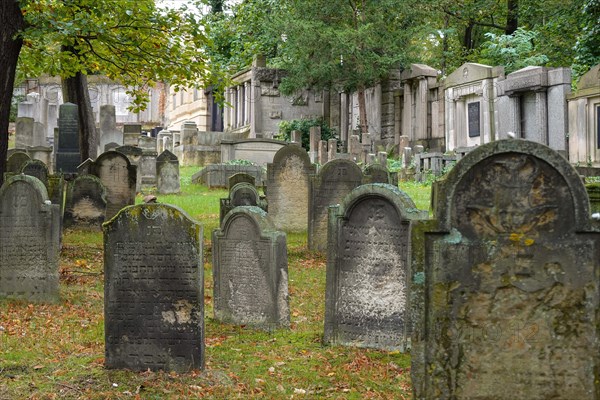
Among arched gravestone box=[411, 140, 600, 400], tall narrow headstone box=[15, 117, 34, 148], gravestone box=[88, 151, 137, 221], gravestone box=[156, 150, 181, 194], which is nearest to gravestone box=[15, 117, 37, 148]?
tall narrow headstone box=[15, 117, 34, 148]

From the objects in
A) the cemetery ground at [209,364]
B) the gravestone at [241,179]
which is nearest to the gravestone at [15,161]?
the gravestone at [241,179]

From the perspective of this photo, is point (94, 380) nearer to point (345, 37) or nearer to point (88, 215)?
point (88, 215)

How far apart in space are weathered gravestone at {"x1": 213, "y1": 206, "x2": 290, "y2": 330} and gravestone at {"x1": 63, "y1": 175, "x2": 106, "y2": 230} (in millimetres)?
7964

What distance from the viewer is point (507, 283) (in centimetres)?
462

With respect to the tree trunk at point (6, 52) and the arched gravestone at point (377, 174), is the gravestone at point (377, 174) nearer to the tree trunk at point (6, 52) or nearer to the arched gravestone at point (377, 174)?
the arched gravestone at point (377, 174)

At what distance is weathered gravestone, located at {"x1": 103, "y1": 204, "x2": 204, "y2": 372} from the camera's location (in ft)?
21.6

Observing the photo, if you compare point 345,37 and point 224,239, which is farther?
point 345,37

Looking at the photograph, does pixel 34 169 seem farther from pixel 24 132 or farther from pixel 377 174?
pixel 24 132

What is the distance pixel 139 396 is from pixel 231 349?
1508mm

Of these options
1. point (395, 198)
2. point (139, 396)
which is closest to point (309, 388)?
point (139, 396)

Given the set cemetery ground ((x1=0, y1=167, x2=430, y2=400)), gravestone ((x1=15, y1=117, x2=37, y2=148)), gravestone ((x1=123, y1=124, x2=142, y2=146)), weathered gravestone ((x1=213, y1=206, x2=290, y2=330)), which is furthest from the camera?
gravestone ((x1=123, y1=124, x2=142, y2=146))

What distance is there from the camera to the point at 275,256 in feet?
26.7

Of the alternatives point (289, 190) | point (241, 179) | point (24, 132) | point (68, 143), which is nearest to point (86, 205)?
point (241, 179)

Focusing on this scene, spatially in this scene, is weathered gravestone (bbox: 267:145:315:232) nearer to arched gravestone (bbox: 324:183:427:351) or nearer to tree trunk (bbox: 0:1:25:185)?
tree trunk (bbox: 0:1:25:185)
